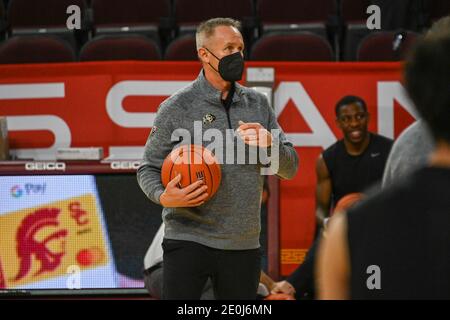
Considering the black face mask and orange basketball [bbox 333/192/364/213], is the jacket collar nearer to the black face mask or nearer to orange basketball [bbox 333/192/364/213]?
the black face mask

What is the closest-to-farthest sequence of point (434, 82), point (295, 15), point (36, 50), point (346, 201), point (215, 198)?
1. point (434, 82)
2. point (215, 198)
3. point (346, 201)
4. point (36, 50)
5. point (295, 15)

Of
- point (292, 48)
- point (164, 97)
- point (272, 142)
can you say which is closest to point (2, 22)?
point (164, 97)

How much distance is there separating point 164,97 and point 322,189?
1456mm

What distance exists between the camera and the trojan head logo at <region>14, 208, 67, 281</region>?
6.01 metres

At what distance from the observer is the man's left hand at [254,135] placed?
3.58 m

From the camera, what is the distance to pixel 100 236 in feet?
19.9

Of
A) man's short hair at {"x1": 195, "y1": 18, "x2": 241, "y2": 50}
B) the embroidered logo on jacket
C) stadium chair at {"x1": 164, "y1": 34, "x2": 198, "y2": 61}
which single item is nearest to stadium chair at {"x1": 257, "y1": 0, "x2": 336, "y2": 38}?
stadium chair at {"x1": 164, "y1": 34, "x2": 198, "y2": 61}

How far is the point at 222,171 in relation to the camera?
3877 millimetres

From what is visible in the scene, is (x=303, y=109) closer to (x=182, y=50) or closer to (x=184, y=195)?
(x=182, y=50)

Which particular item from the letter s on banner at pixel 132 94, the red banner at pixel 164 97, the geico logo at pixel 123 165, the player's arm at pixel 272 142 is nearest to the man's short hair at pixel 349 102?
the red banner at pixel 164 97
